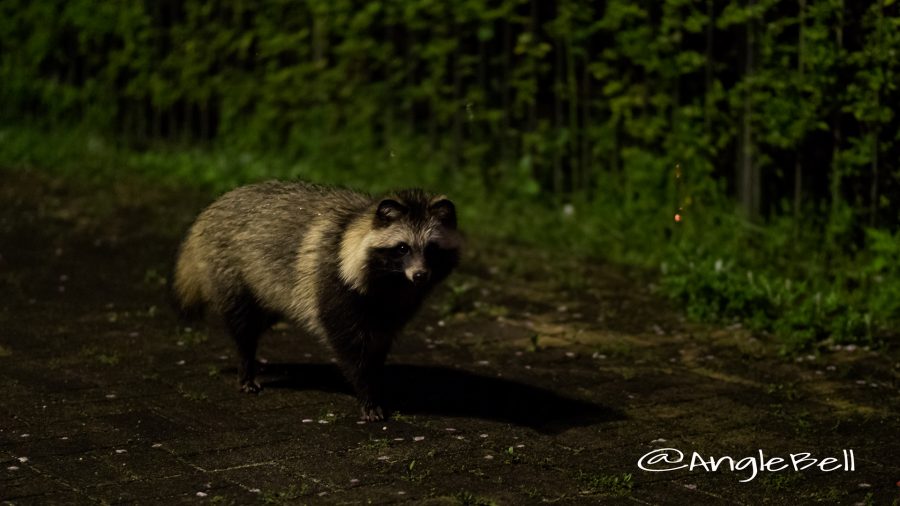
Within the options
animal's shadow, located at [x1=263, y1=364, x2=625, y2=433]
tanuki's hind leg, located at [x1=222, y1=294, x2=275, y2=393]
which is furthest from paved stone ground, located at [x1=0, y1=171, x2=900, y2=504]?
tanuki's hind leg, located at [x1=222, y1=294, x2=275, y2=393]

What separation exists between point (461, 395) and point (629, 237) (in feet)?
12.3

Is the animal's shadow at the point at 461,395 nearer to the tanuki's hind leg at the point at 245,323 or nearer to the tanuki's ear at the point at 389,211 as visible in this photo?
the tanuki's hind leg at the point at 245,323

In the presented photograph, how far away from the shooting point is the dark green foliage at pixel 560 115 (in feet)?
31.4

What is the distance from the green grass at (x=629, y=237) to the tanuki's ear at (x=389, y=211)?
97.8 inches

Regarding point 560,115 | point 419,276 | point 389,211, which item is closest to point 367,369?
point 419,276

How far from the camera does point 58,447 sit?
6.39 meters

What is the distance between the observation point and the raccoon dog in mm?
7047

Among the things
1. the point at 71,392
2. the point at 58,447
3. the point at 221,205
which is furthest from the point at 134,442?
the point at 221,205

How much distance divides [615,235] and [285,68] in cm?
435

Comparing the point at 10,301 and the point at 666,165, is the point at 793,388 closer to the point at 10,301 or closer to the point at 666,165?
the point at 666,165

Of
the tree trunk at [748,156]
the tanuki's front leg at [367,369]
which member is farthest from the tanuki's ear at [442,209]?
the tree trunk at [748,156]

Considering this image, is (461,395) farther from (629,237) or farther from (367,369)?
(629,237)

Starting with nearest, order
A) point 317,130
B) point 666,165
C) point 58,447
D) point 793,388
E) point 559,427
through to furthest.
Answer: point 58,447, point 559,427, point 793,388, point 666,165, point 317,130

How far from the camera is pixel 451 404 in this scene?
7320 millimetres
